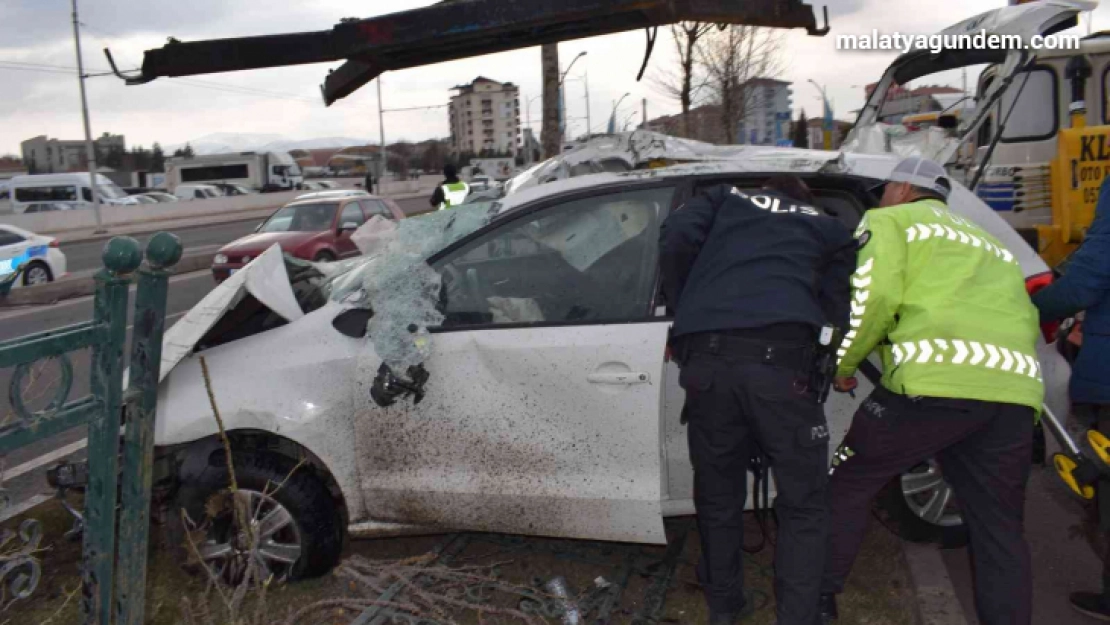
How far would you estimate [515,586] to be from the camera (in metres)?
3.64

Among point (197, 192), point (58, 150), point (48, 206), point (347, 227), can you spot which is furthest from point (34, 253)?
point (58, 150)

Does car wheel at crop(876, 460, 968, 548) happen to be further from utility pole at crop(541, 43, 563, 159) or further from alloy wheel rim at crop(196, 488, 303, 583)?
utility pole at crop(541, 43, 563, 159)

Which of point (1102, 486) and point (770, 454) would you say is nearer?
point (770, 454)

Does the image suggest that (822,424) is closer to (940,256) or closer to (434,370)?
(940,256)

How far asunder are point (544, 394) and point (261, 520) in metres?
1.26

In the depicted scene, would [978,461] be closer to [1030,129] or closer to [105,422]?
[105,422]

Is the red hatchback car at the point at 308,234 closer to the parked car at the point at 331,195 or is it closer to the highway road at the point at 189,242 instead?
the parked car at the point at 331,195

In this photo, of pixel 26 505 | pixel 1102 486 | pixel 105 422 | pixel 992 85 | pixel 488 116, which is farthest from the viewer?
pixel 488 116

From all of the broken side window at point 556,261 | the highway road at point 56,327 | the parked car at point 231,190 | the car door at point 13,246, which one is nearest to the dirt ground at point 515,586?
the highway road at point 56,327

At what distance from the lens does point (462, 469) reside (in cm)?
357

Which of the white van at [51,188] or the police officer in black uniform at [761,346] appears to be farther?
the white van at [51,188]

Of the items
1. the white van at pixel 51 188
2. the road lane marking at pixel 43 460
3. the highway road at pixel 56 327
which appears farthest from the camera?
the white van at pixel 51 188

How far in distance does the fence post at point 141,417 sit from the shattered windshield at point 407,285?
1.04m

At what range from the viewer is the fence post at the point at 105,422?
2.35 meters
